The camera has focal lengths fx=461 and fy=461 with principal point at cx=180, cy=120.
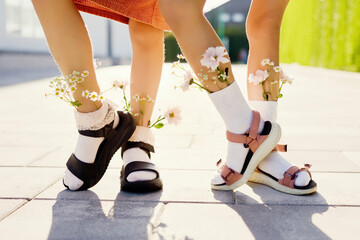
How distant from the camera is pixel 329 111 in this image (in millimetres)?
3594

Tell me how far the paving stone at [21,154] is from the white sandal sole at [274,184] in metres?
0.97

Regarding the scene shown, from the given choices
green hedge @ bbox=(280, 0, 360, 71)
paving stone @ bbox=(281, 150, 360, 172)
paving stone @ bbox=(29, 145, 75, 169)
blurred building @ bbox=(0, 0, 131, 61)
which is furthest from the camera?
blurred building @ bbox=(0, 0, 131, 61)

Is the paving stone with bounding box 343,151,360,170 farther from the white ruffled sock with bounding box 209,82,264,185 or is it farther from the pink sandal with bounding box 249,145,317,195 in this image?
the white ruffled sock with bounding box 209,82,264,185

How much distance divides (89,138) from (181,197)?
1.18ft

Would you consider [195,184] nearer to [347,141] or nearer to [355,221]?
[355,221]

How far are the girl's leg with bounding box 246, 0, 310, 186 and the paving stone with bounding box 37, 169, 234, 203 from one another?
19 centimetres

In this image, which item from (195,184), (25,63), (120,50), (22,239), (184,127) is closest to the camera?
(22,239)

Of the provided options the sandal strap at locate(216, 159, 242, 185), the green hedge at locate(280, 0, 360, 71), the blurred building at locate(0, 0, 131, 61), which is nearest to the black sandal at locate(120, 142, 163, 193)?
the sandal strap at locate(216, 159, 242, 185)

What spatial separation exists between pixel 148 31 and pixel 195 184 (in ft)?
1.88

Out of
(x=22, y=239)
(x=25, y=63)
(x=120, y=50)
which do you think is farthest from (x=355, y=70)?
(x=120, y=50)

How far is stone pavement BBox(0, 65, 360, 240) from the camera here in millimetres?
1171

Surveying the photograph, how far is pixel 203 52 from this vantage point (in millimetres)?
1369

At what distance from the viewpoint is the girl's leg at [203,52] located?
4.43 feet

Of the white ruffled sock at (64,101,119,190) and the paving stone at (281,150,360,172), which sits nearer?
the white ruffled sock at (64,101,119,190)
